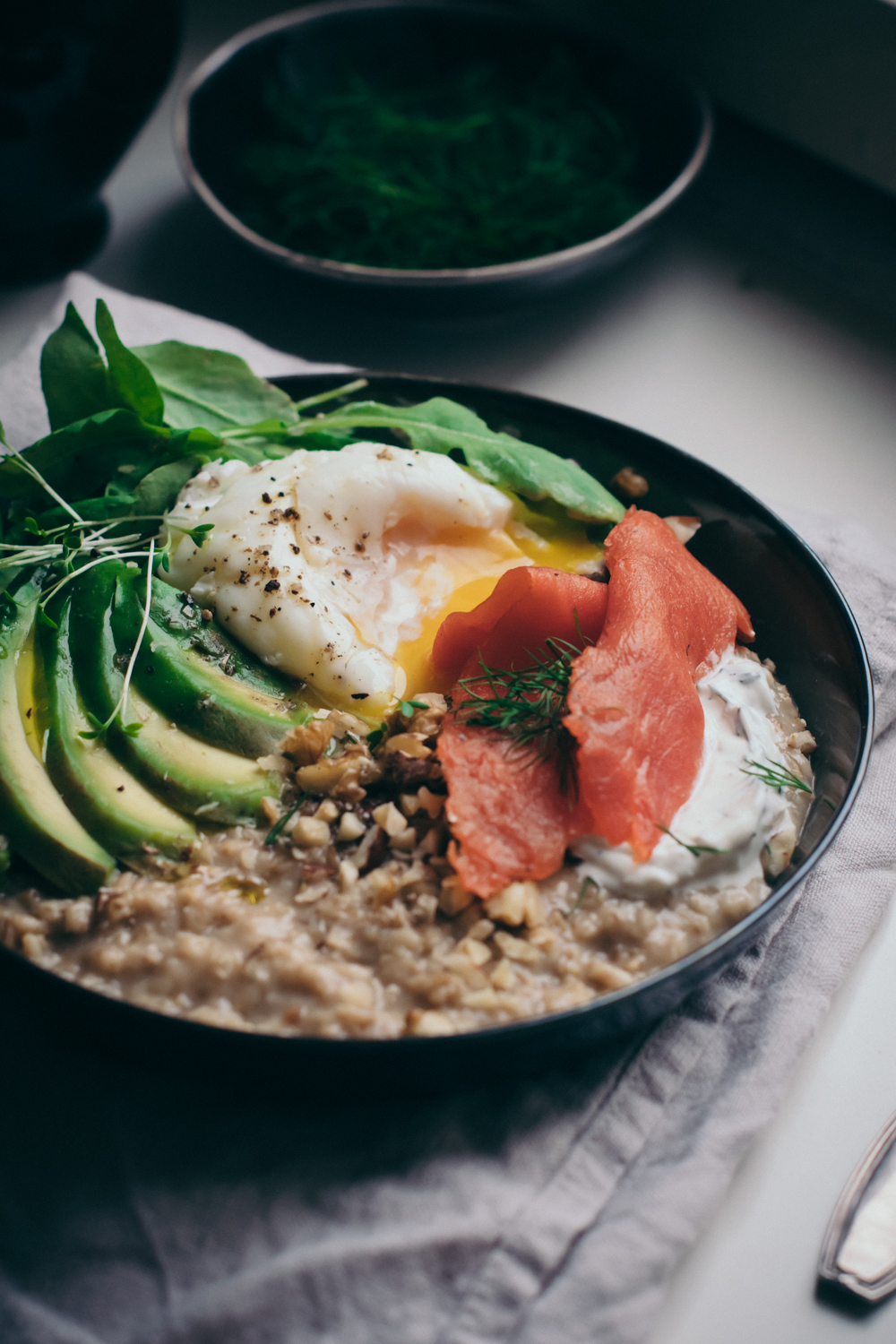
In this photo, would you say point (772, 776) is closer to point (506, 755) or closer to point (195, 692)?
point (506, 755)

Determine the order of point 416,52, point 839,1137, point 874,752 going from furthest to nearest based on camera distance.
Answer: point 416,52, point 874,752, point 839,1137

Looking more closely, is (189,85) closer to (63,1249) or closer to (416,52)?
(416,52)

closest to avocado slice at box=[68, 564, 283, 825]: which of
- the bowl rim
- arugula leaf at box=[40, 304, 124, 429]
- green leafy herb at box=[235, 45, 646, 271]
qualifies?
arugula leaf at box=[40, 304, 124, 429]

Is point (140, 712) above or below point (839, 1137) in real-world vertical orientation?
below

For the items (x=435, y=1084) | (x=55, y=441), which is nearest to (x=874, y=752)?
(x=435, y=1084)

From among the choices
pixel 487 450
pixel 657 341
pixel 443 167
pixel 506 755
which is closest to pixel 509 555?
pixel 487 450

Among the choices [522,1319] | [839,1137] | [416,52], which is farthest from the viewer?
[416,52]

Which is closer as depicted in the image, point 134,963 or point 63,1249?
point 63,1249
